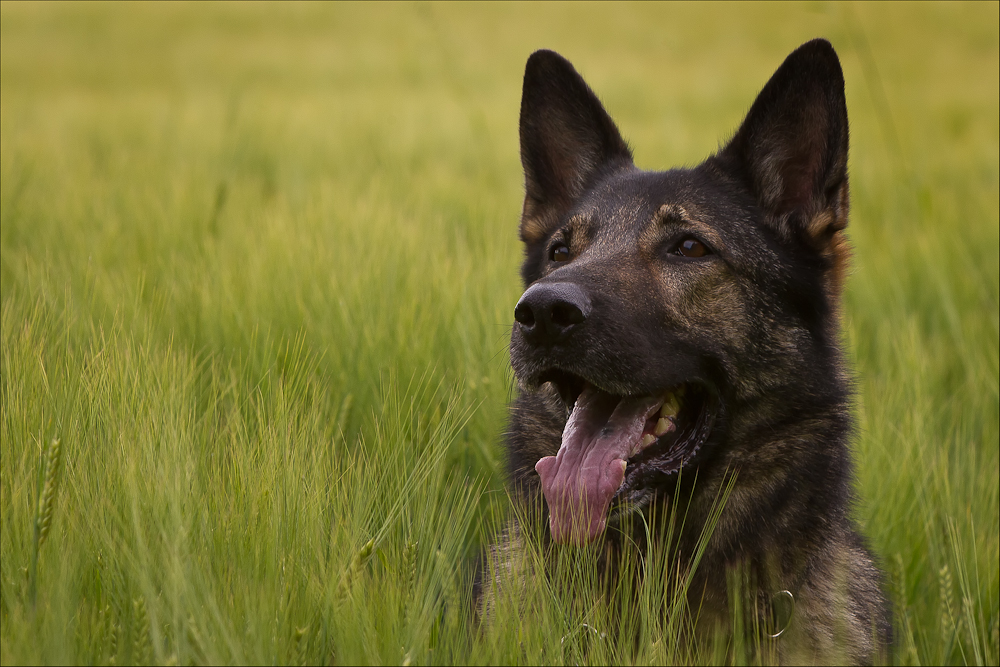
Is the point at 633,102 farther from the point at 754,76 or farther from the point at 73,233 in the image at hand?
the point at 73,233

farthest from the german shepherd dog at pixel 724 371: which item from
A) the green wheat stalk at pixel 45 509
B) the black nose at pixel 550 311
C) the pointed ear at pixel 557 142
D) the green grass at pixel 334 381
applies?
the green wheat stalk at pixel 45 509

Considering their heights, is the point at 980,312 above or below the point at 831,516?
above

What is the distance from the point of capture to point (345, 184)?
7.66m

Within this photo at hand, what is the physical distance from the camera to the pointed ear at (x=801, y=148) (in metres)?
2.79

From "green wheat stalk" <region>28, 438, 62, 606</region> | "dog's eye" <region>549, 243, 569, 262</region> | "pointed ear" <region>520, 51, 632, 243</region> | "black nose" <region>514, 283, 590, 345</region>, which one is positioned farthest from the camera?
"pointed ear" <region>520, 51, 632, 243</region>

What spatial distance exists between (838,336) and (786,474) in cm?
62

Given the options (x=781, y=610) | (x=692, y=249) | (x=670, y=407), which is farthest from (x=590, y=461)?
(x=692, y=249)

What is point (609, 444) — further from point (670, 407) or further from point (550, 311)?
point (550, 311)

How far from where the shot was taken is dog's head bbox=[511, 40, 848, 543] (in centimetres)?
249

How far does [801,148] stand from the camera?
2.95 meters

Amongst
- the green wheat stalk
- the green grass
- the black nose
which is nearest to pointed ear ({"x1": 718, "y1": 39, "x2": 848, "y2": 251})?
the green grass

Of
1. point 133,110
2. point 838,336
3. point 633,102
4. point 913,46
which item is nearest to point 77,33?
point 133,110

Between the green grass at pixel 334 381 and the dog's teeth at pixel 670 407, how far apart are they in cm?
61

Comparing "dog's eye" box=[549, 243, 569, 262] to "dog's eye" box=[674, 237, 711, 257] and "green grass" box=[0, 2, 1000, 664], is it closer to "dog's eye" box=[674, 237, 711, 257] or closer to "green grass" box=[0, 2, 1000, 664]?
"dog's eye" box=[674, 237, 711, 257]
